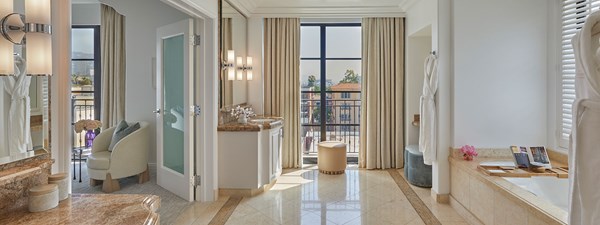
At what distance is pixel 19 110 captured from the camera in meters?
1.49

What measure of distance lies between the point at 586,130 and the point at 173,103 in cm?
377

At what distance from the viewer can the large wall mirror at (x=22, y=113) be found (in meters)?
1.40

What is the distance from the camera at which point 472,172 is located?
3223mm

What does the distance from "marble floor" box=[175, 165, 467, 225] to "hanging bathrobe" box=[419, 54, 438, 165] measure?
59 centimetres

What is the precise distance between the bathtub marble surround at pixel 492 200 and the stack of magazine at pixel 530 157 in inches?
14.1

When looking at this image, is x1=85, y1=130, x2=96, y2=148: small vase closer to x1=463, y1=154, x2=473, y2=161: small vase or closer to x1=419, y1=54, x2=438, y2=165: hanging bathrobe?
x1=419, y1=54, x2=438, y2=165: hanging bathrobe

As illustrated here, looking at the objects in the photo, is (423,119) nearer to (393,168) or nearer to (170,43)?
(393,168)

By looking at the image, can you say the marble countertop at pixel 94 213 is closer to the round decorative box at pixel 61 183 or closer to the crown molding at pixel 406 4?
the round decorative box at pixel 61 183

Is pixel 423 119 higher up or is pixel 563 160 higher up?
pixel 423 119

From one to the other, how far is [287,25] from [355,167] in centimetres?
257

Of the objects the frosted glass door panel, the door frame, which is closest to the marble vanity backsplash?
the door frame

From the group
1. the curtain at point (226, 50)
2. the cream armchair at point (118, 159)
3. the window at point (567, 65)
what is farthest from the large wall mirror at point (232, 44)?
the window at point (567, 65)

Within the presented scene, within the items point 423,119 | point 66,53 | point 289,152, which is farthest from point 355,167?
point 66,53

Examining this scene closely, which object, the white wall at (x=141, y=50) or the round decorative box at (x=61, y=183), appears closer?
the round decorative box at (x=61, y=183)
